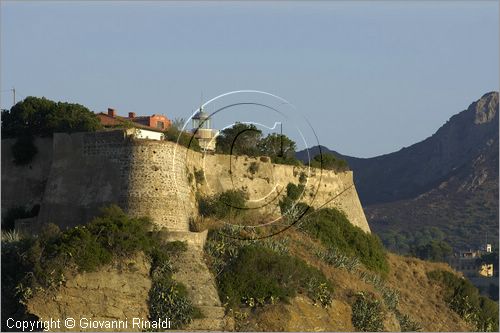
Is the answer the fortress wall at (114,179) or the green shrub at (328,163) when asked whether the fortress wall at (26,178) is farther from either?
the green shrub at (328,163)

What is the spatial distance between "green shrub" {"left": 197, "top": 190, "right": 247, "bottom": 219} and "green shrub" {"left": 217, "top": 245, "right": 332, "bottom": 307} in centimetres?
322

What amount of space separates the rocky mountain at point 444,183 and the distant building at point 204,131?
263 feet

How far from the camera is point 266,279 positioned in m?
56.8

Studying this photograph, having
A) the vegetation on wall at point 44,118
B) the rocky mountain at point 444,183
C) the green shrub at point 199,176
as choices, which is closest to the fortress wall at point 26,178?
the vegetation on wall at point 44,118

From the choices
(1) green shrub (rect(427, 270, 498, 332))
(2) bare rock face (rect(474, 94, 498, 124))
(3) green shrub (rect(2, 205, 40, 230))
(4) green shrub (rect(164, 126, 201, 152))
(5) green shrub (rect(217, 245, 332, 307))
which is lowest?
(1) green shrub (rect(427, 270, 498, 332))

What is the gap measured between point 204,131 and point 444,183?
105 m

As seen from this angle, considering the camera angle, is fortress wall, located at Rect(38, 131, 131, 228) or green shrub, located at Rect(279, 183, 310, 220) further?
green shrub, located at Rect(279, 183, 310, 220)

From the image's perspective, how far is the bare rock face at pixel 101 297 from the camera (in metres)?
52.5

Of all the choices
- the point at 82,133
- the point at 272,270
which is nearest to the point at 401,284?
the point at 272,270

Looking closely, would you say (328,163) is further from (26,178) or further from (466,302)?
(26,178)

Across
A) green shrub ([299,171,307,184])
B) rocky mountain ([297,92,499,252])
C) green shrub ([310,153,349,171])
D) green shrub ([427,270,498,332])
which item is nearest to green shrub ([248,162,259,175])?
green shrub ([299,171,307,184])

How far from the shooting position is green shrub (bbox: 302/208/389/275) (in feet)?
212

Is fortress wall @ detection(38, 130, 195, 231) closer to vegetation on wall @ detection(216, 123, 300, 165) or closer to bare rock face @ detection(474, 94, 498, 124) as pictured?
vegetation on wall @ detection(216, 123, 300, 165)

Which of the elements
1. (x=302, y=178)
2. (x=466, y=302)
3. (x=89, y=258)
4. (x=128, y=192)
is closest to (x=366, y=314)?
(x=128, y=192)
